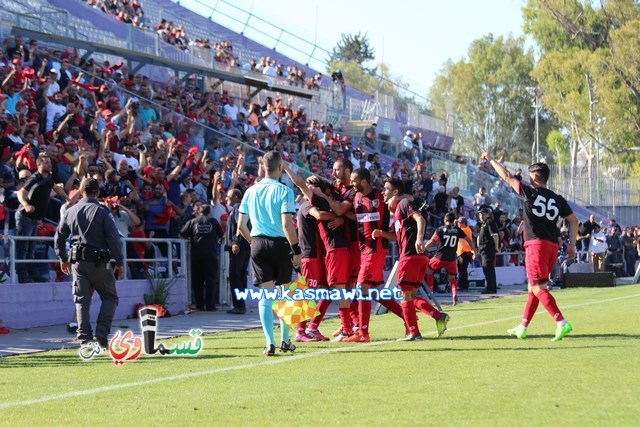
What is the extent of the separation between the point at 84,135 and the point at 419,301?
9000 millimetres

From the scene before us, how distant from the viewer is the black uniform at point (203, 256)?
18625 mm

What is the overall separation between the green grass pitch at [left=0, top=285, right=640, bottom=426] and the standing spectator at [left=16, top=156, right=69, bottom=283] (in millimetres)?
3589

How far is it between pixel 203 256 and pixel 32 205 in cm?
438

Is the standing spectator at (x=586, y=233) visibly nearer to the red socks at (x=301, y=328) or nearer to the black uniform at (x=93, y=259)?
the red socks at (x=301, y=328)

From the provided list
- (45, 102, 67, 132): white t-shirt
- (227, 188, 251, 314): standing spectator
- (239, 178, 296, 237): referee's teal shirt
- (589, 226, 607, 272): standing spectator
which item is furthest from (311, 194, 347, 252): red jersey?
(589, 226, 607, 272): standing spectator

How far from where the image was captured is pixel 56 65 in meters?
21.6

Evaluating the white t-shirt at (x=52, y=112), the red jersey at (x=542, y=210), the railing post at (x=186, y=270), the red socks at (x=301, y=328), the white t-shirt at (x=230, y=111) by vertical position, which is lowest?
the red socks at (x=301, y=328)

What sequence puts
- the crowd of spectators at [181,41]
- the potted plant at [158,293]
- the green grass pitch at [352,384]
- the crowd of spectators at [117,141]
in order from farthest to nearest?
the crowd of spectators at [181,41]
the potted plant at [158,293]
the crowd of spectators at [117,141]
the green grass pitch at [352,384]

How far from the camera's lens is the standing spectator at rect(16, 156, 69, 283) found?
582 inches

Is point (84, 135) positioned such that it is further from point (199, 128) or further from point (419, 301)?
point (419, 301)

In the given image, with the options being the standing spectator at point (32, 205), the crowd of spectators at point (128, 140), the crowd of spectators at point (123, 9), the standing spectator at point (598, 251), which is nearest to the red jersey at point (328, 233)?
the crowd of spectators at point (128, 140)

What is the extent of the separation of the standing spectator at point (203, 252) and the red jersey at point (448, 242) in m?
5.07

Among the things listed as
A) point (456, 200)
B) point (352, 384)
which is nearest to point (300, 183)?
point (352, 384)

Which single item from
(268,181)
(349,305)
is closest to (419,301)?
(349,305)
